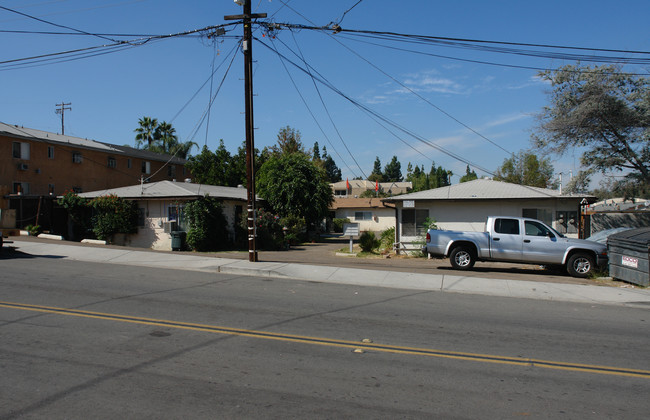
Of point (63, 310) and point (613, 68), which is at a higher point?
point (613, 68)

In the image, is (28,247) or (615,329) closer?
(615,329)

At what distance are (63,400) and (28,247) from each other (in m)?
17.1

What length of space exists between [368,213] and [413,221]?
26.2 meters

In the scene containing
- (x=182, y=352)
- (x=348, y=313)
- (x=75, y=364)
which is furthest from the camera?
(x=348, y=313)

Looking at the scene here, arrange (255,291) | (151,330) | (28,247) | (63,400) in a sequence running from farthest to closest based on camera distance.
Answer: (28,247)
(255,291)
(151,330)
(63,400)

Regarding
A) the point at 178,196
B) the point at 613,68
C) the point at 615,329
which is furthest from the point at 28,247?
the point at 613,68

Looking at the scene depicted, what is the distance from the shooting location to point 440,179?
91.1m

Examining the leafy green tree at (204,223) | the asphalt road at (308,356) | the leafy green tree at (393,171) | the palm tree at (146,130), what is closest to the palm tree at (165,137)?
the palm tree at (146,130)

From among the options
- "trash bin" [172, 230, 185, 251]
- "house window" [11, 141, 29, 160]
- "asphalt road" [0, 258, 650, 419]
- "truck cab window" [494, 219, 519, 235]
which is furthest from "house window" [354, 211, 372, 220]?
"asphalt road" [0, 258, 650, 419]

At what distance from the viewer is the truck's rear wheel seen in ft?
48.9

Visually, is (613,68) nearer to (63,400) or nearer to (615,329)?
(615,329)

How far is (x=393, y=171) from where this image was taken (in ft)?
392

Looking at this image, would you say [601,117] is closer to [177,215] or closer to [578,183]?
[578,183]

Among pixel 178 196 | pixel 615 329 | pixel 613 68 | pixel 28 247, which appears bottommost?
pixel 615 329
